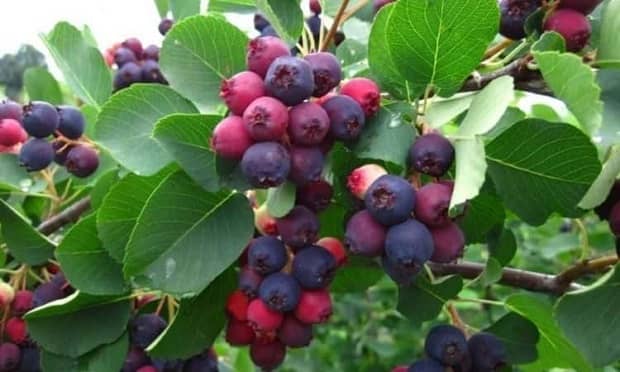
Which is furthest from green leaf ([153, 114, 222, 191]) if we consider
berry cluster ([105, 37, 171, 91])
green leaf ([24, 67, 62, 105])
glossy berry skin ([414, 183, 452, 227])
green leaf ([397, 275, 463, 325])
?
green leaf ([24, 67, 62, 105])

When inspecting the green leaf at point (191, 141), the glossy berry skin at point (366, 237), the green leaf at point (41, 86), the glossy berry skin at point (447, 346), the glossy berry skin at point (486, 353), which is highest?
the green leaf at point (191, 141)

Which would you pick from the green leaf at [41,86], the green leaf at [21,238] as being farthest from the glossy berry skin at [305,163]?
the green leaf at [41,86]

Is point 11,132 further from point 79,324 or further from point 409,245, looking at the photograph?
point 409,245

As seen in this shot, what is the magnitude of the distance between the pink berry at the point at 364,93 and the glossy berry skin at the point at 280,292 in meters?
→ 0.23

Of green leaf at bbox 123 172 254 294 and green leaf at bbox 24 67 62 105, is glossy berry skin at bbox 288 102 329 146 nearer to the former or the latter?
green leaf at bbox 123 172 254 294

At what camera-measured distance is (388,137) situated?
972mm

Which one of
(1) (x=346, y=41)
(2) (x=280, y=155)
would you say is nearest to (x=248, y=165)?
(2) (x=280, y=155)

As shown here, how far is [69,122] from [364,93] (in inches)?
27.1

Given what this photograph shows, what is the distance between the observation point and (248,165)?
92 cm

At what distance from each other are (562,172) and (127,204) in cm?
54

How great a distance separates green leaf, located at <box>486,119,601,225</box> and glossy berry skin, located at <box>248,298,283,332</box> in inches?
12.5

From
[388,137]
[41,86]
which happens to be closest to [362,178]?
[388,137]

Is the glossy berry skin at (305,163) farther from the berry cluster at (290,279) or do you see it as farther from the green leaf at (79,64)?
the green leaf at (79,64)

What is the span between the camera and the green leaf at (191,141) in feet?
3.34
